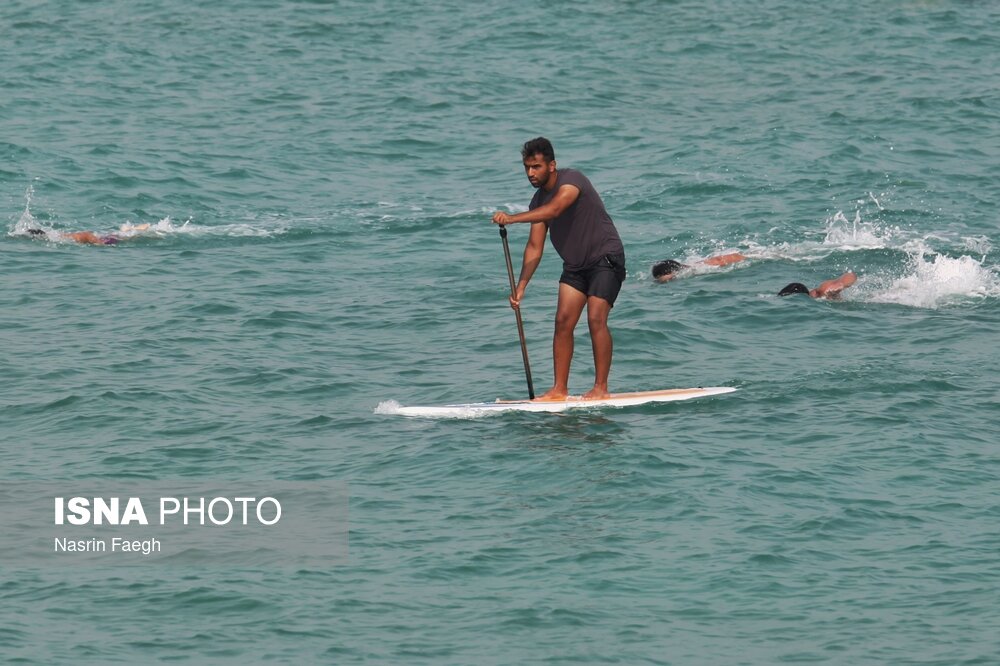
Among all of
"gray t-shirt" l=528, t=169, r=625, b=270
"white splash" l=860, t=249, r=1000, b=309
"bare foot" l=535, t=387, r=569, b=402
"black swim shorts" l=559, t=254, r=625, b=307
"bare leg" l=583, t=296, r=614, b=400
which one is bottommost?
"white splash" l=860, t=249, r=1000, b=309

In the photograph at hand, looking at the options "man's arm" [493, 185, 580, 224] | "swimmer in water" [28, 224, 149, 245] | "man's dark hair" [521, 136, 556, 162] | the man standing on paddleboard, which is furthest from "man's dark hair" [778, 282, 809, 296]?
"swimmer in water" [28, 224, 149, 245]

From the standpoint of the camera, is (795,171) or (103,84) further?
(103,84)

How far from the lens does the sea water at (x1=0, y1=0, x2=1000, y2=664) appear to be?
938 centimetres

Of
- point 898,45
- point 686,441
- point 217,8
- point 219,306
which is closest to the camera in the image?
point 686,441

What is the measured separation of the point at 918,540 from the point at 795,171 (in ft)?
47.0

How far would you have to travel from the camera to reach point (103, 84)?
98.6ft

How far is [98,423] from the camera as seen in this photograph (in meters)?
13.0

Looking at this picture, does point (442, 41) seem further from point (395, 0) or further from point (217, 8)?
point (217, 8)

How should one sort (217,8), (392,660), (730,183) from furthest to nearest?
(217,8) → (730,183) → (392,660)

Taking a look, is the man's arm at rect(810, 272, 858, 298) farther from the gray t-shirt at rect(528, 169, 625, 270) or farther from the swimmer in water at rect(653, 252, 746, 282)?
the gray t-shirt at rect(528, 169, 625, 270)

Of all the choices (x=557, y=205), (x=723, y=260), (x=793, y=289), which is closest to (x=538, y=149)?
(x=557, y=205)

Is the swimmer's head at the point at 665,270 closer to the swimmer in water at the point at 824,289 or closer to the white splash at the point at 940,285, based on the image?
the swimmer in water at the point at 824,289

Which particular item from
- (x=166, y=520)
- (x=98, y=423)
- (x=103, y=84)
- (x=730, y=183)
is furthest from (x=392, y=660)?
(x=103, y=84)

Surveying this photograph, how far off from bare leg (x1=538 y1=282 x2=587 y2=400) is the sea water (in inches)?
18.0
